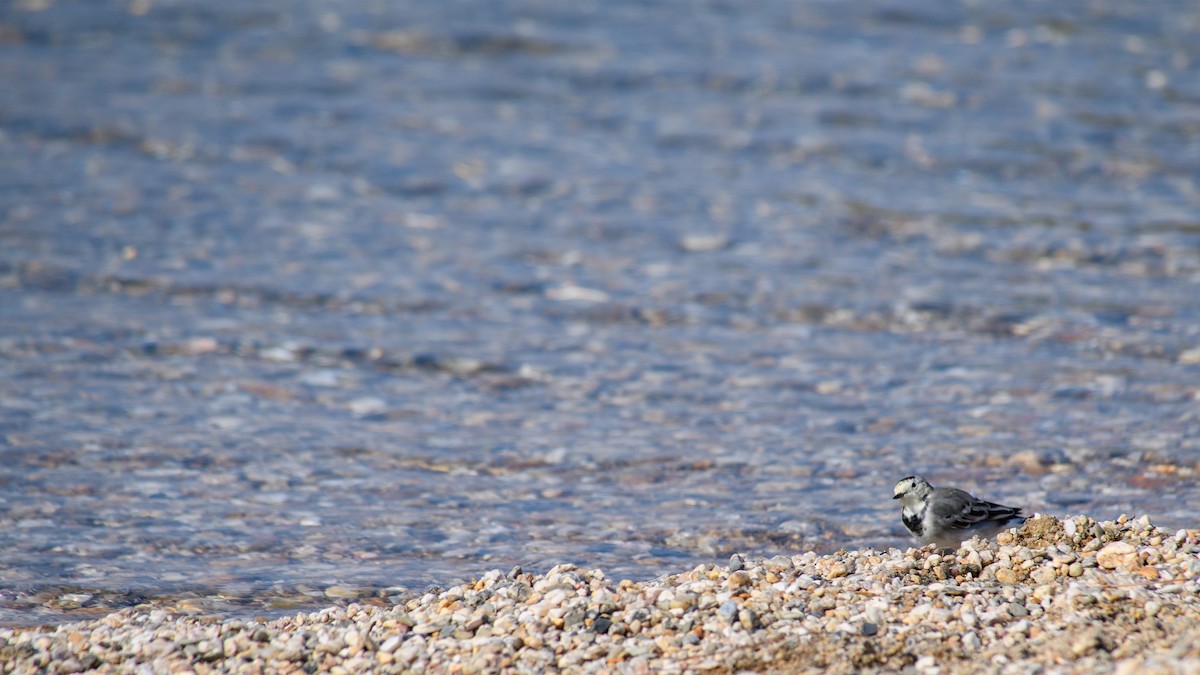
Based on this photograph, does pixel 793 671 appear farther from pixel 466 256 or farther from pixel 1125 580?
pixel 466 256

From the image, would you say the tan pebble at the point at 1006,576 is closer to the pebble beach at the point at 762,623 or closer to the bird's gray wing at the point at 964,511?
the pebble beach at the point at 762,623

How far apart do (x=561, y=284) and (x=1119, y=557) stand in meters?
5.50

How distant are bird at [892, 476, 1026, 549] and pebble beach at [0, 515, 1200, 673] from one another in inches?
Result: 2.2

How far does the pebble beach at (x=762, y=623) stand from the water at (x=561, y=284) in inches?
28.4

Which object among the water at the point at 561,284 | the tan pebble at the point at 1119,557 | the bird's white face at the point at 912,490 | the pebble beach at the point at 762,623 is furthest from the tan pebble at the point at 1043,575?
the water at the point at 561,284

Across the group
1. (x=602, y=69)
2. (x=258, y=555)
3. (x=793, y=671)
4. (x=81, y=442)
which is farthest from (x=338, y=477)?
(x=602, y=69)

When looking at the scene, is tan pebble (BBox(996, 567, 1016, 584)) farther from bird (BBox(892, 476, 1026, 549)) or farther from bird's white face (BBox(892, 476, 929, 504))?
bird's white face (BBox(892, 476, 929, 504))

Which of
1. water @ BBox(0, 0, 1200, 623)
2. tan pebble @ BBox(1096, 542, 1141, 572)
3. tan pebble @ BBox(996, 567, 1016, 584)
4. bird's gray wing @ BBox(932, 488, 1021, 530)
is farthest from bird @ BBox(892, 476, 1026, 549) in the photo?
water @ BBox(0, 0, 1200, 623)

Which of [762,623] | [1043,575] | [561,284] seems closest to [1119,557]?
[1043,575]

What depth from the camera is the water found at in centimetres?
623

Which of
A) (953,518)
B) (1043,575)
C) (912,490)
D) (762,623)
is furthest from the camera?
(912,490)

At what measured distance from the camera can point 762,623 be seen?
175 inches

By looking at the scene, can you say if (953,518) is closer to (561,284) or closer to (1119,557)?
(1119,557)

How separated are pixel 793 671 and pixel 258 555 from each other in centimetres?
261
